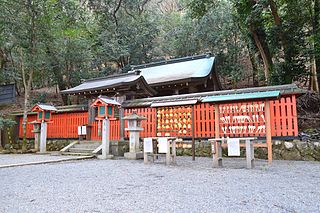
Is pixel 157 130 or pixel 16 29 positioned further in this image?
pixel 16 29

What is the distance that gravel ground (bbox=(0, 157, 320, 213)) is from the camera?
2943 mm

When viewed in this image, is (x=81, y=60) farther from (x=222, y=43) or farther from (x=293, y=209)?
(x=293, y=209)

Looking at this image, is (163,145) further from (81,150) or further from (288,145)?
(81,150)

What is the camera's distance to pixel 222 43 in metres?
20.2

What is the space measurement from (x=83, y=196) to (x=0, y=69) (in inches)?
686

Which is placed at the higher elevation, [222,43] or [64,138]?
[222,43]

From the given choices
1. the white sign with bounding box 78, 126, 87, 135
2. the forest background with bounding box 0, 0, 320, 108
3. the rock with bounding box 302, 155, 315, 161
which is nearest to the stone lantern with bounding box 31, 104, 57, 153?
the forest background with bounding box 0, 0, 320, 108

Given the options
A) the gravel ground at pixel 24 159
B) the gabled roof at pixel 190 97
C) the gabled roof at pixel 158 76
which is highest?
the gabled roof at pixel 158 76

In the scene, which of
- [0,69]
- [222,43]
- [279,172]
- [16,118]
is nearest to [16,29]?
[16,118]

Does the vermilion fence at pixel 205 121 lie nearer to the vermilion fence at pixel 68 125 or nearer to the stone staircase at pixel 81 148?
the vermilion fence at pixel 68 125

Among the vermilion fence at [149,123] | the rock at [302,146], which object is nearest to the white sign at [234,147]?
the rock at [302,146]

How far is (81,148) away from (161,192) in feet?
26.1

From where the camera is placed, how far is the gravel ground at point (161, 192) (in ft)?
9.66

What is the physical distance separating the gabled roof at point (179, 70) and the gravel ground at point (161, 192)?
8.03 meters
